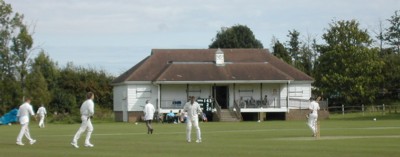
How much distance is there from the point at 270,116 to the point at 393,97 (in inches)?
890

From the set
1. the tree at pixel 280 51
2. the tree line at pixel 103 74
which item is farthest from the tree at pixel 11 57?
the tree at pixel 280 51

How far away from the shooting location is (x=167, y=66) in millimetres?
69062

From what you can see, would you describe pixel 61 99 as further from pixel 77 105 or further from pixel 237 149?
pixel 237 149

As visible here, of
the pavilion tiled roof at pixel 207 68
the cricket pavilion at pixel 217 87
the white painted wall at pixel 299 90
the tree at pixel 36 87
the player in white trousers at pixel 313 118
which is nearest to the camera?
the player in white trousers at pixel 313 118

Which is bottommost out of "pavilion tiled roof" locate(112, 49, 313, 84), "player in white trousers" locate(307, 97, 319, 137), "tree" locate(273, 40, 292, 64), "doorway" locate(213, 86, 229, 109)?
"player in white trousers" locate(307, 97, 319, 137)

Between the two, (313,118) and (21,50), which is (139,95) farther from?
(313,118)

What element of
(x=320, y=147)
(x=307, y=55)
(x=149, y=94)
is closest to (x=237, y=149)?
(x=320, y=147)

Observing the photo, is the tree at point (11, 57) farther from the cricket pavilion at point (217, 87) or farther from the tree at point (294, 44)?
the tree at point (294, 44)

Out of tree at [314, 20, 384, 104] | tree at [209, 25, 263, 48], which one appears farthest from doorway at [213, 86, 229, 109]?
tree at [209, 25, 263, 48]

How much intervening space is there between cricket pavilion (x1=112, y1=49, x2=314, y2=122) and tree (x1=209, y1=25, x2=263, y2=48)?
36.2 metres

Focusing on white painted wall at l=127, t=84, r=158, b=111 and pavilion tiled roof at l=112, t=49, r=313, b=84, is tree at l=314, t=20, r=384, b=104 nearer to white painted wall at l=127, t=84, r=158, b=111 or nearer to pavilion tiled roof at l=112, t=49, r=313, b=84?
pavilion tiled roof at l=112, t=49, r=313, b=84

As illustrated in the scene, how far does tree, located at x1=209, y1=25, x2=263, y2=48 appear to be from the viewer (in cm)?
10725

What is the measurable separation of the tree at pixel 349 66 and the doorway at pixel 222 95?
46.6ft

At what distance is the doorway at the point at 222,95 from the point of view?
68.1 m
